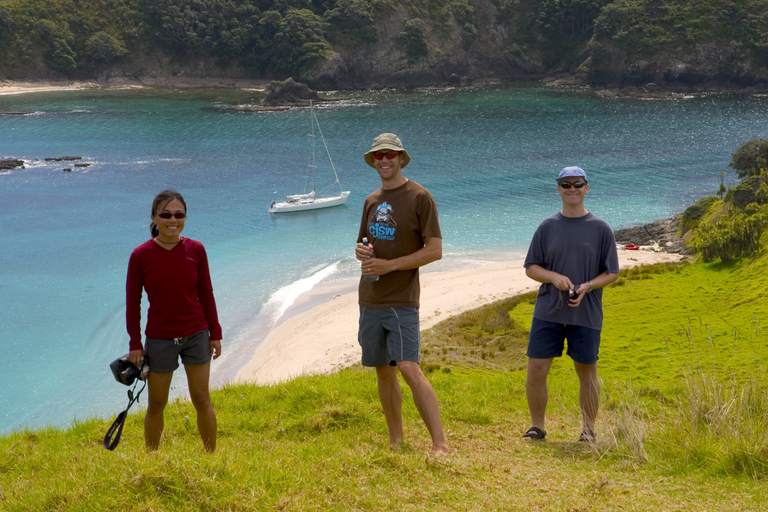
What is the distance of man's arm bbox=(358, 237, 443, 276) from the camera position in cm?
Result: 518

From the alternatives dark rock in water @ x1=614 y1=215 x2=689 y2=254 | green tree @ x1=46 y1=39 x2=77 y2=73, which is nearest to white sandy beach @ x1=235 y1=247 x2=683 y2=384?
dark rock in water @ x1=614 y1=215 x2=689 y2=254

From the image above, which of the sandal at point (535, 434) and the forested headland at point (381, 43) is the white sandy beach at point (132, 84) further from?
the sandal at point (535, 434)

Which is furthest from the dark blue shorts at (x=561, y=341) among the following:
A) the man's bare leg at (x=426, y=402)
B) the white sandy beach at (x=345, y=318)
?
the white sandy beach at (x=345, y=318)

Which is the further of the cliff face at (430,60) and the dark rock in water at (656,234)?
the cliff face at (430,60)

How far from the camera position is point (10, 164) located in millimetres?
44000

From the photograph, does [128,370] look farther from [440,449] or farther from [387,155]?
[387,155]

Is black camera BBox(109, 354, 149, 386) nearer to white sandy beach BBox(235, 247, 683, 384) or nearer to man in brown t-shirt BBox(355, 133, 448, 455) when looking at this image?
man in brown t-shirt BBox(355, 133, 448, 455)

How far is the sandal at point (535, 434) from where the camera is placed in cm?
582

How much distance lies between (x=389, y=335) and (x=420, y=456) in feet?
3.02

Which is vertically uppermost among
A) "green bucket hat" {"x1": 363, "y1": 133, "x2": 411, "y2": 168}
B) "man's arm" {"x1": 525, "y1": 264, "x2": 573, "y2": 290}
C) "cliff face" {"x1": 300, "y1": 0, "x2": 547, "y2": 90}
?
"cliff face" {"x1": 300, "y1": 0, "x2": 547, "y2": 90}

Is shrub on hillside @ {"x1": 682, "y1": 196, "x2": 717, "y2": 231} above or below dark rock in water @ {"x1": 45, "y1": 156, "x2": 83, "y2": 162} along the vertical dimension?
below

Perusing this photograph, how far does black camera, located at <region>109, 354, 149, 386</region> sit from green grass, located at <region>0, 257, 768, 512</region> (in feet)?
1.81

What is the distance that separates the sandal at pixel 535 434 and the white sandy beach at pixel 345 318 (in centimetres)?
786

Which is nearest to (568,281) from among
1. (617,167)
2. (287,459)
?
(287,459)
